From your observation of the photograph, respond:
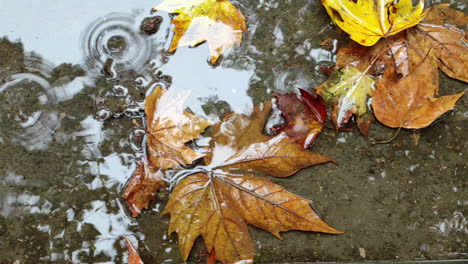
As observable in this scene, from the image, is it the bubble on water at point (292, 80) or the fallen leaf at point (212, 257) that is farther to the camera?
the bubble on water at point (292, 80)

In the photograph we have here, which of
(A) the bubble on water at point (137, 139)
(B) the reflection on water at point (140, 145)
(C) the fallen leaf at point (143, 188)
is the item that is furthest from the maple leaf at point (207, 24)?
(C) the fallen leaf at point (143, 188)

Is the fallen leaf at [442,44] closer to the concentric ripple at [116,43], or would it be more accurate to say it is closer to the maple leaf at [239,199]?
the maple leaf at [239,199]

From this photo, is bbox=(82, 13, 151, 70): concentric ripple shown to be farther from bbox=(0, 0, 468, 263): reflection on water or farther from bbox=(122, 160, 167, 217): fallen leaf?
bbox=(122, 160, 167, 217): fallen leaf

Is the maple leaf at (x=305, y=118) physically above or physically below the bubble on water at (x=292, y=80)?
below

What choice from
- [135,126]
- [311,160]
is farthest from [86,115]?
[311,160]

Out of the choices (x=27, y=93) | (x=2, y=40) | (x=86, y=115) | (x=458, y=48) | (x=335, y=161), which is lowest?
(x=335, y=161)

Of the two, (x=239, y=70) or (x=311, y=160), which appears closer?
(x=311, y=160)

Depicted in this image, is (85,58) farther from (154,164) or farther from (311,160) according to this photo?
(311,160)
